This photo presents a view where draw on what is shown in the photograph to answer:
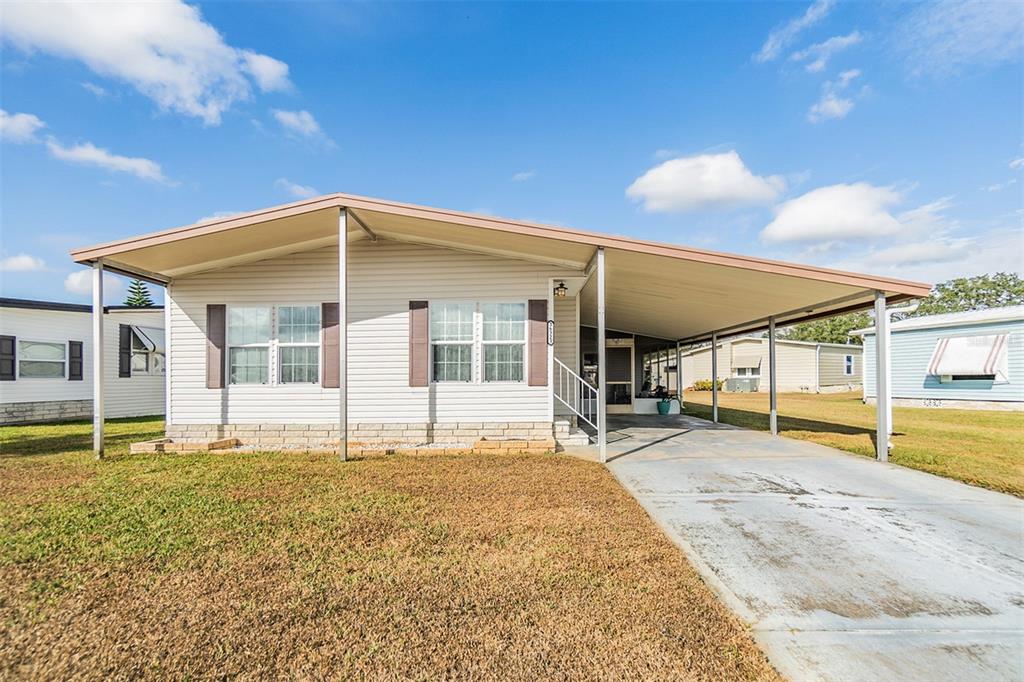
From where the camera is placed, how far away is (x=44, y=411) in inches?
477

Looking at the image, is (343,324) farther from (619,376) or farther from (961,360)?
(961,360)

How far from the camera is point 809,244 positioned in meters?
56.3

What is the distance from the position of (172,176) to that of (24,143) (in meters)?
3.32

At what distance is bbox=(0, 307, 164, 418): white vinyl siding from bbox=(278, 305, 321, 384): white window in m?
6.41

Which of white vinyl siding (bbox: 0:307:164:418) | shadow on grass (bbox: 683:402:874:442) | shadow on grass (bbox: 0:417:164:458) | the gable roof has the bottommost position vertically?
shadow on grass (bbox: 683:402:874:442)

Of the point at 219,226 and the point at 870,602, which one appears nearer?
the point at 870,602

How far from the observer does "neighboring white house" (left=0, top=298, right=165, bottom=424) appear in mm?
11633

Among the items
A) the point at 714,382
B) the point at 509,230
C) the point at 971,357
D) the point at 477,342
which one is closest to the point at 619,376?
the point at 714,382


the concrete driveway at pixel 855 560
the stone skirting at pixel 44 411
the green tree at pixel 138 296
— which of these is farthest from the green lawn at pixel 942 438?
the green tree at pixel 138 296

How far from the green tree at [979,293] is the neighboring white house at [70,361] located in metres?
52.9

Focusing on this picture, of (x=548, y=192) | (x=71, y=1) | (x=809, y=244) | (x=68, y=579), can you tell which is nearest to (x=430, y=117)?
(x=548, y=192)

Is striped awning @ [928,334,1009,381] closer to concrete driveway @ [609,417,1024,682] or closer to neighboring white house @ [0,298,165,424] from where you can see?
concrete driveway @ [609,417,1024,682]

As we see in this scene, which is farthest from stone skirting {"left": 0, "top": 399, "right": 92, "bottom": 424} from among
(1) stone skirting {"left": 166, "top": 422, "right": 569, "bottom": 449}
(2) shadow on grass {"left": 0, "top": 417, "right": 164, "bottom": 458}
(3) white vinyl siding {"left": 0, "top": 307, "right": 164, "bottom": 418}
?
(1) stone skirting {"left": 166, "top": 422, "right": 569, "bottom": 449}

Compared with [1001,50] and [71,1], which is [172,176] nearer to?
[71,1]
